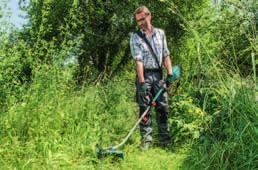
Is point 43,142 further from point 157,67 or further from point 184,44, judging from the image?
point 184,44

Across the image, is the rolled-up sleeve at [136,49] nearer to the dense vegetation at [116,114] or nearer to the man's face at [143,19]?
the man's face at [143,19]

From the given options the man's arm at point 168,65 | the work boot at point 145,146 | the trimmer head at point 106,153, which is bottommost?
the work boot at point 145,146

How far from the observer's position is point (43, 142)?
513 cm

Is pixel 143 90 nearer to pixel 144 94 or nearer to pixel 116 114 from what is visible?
pixel 144 94

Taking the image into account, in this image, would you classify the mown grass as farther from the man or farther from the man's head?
the man's head

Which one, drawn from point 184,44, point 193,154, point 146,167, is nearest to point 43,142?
point 146,167

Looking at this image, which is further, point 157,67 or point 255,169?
point 157,67

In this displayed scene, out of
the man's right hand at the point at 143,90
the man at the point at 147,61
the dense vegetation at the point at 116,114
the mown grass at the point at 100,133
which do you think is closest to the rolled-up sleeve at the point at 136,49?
the man at the point at 147,61

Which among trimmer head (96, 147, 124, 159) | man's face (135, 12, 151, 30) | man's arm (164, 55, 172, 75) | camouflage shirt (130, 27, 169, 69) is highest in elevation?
man's face (135, 12, 151, 30)

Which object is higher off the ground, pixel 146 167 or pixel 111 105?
pixel 111 105

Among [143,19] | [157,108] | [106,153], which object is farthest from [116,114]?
[106,153]

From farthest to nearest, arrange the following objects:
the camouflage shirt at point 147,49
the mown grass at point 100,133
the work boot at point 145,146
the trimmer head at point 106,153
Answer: the camouflage shirt at point 147,49 < the work boot at point 145,146 < the trimmer head at point 106,153 < the mown grass at point 100,133

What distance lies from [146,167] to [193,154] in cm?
54

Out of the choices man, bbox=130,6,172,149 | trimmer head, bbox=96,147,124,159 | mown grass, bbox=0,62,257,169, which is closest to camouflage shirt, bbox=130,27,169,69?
man, bbox=130,6,172,149
